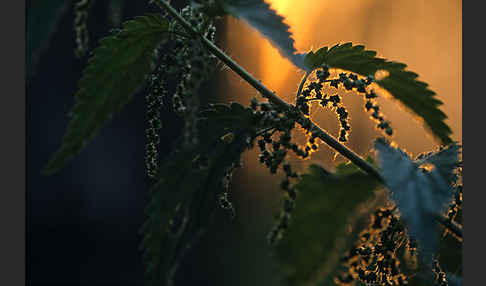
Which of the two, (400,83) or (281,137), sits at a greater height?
(400,83)

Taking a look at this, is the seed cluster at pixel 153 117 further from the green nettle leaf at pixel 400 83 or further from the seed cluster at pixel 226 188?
the green nettle leaf at pixel 400 83

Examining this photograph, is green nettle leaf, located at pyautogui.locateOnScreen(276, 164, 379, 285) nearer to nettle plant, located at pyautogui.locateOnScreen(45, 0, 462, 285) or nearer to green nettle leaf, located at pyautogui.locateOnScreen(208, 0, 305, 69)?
nettle plant, located at pyautogui.locateOnScreen(45, 0, 462, 285)

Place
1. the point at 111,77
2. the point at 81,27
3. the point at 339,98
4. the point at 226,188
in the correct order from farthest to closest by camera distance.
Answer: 1. the point at 339,98
2. the point at 226,188
3. the point at 111,77
4. the point at 81,27

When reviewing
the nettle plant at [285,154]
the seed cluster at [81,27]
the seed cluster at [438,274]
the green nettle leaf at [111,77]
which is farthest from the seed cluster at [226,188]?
the seed cluster at [438,274]

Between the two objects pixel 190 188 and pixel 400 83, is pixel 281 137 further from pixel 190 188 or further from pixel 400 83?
pixel 400 83

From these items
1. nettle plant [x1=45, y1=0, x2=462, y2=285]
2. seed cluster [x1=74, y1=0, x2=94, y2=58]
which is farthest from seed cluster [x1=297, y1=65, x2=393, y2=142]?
seed cluster [x1=74, y1=0, x2=94, y2=58]

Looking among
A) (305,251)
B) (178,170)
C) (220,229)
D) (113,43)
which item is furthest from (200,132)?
(220,229)

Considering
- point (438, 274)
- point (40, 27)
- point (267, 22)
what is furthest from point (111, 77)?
point (438, 274)
